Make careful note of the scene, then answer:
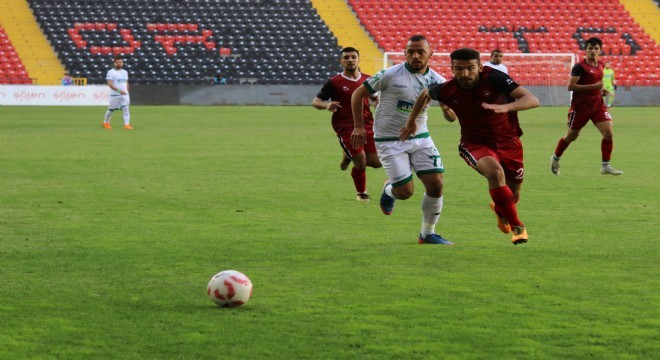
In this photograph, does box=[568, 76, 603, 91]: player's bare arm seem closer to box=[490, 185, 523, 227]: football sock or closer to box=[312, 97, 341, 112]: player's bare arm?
box=[312, 97, 341, 112]: player's bare arm

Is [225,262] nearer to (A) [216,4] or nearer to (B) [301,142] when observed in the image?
(B) [301,142]

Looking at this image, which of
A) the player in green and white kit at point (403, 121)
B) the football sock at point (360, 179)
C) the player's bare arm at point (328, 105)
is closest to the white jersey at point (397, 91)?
the player in green and white kit at point (403, 121)

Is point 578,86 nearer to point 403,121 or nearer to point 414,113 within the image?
point 403,121

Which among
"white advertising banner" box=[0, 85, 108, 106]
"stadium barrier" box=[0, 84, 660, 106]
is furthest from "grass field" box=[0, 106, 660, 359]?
"stadium barrier" box=[0, 84, 660, 106]

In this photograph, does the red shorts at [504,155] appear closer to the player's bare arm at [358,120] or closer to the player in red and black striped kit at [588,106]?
the player's bare arm at [358,120]

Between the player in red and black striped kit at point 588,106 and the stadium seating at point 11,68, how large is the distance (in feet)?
111

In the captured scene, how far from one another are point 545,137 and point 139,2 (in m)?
31.9

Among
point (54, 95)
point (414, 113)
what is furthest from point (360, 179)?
point (54, 95)

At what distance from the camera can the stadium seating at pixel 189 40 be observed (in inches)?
1938

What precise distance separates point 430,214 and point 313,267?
167 cm

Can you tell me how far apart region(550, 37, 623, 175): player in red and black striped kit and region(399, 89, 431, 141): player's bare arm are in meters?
7.43

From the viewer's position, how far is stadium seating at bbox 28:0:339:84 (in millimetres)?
49219

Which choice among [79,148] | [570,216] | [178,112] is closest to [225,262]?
[570,216]

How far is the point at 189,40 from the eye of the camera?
51.5 metres
